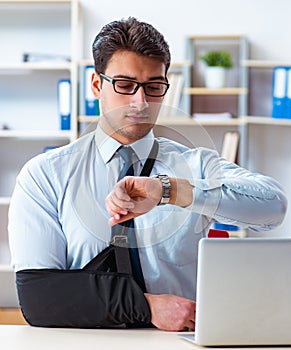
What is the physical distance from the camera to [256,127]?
498 centimetres

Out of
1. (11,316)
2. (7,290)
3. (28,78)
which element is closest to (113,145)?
(11,316)

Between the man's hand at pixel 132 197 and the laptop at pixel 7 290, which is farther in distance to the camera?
the laptop at pixel 7 290

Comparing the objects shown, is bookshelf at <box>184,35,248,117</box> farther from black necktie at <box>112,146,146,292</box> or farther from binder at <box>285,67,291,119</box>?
black necktie at <box>112,146,146,292</box>

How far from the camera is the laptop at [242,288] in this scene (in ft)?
5.28

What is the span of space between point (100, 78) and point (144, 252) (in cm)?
47

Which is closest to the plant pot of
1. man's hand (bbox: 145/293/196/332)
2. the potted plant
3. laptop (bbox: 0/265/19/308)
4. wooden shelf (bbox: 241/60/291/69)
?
the potted plant

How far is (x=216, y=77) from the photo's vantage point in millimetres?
4789

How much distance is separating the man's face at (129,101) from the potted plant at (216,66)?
9.15ft

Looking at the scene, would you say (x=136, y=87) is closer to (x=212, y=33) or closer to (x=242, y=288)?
(x=242, y=288)

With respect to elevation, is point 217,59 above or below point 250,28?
below

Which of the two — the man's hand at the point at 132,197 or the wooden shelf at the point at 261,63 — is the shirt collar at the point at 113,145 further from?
the wooden shelf at the point at 261,63

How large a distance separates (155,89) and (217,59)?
287 centimetres

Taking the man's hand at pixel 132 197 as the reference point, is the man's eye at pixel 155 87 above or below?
above

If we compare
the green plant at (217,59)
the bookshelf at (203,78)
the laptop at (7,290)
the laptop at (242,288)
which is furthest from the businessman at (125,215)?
the laptop at (7,290)
